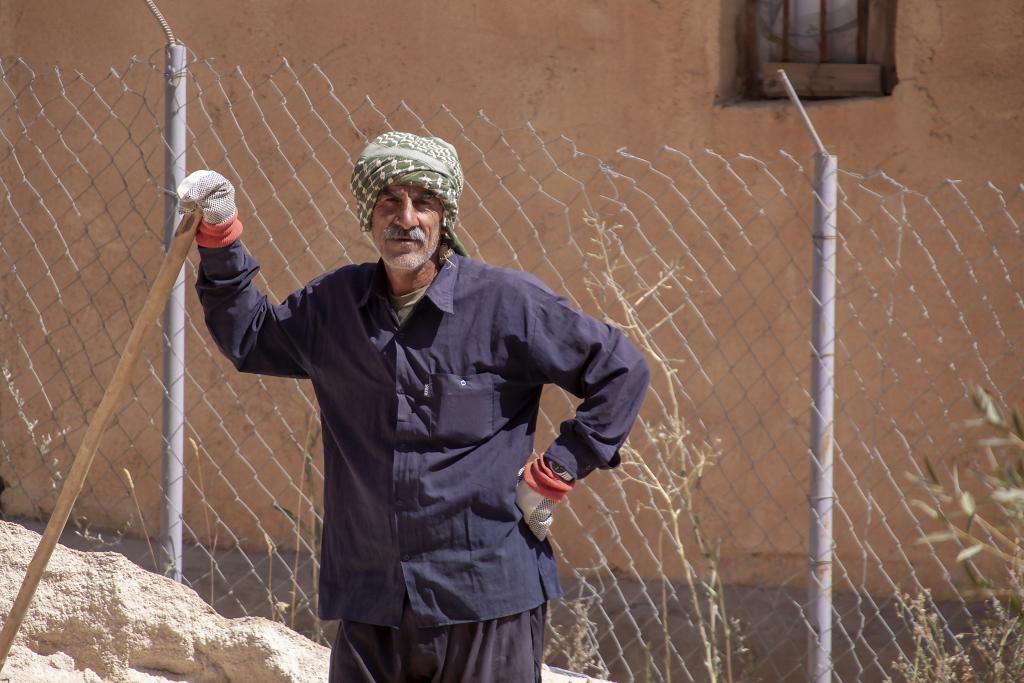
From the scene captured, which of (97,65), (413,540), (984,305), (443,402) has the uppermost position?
(97,65)

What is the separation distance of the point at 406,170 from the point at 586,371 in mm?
514

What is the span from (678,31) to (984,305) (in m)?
1.41

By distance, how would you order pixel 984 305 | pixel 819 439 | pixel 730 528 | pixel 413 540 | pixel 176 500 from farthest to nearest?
pixel 730 528 < pixel 984 305 < pixel 176 500 < pixel 819 439 < pixel 413 540

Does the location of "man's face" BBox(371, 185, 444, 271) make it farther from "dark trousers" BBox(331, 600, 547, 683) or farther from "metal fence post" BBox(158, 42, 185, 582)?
"metal fence post" BBox(158, 42, 185, 582)

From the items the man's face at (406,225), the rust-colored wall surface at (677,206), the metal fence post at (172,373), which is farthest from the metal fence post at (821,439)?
the metal fence post at (172,373)

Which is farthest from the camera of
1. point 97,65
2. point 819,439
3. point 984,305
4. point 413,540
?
point 97,65

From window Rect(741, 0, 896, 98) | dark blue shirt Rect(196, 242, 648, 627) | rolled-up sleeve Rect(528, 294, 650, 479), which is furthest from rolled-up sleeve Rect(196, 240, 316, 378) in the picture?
window Rect(741, 0, 896, 98)

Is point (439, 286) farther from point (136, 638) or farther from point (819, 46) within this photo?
point (819, 46)

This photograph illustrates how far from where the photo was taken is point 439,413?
2375 millimetres

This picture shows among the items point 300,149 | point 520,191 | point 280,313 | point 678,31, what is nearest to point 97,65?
point 300,149

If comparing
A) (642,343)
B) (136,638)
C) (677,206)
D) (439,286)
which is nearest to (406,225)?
(439,286)

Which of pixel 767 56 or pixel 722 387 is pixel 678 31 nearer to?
pixel 767 56

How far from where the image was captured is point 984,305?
420 cm

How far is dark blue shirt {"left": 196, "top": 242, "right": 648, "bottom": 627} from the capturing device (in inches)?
93.1
